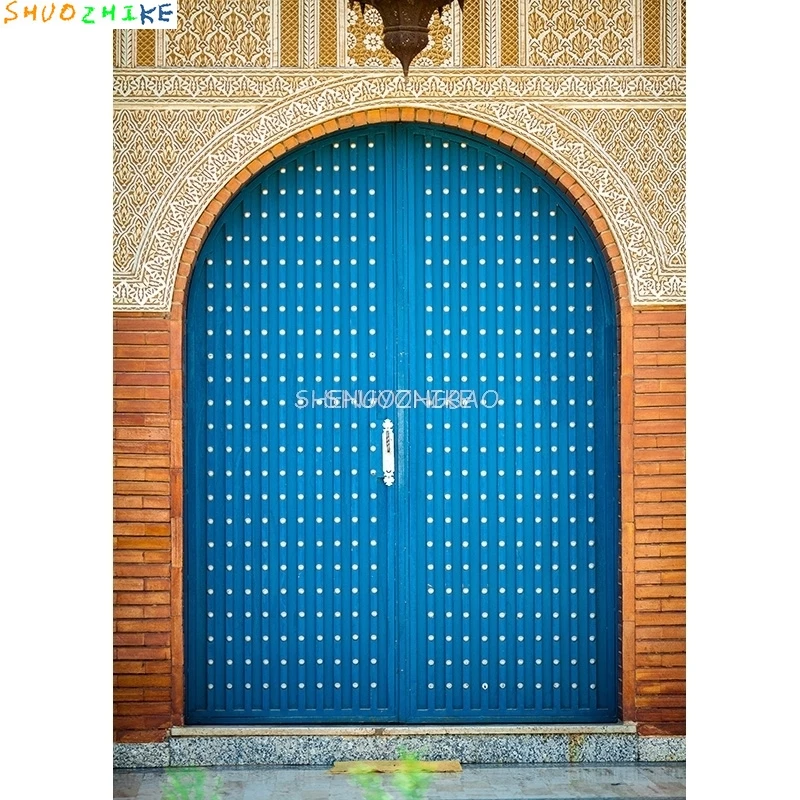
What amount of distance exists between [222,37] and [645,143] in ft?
5.80

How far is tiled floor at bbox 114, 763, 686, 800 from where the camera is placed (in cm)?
477

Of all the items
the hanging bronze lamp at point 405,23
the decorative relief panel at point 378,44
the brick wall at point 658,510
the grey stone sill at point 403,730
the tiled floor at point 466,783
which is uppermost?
the decorative relief panel at point 378,44

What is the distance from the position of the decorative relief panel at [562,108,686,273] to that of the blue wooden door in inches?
12.2

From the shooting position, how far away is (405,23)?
4137 mm

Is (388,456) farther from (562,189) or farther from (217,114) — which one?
(217,114)

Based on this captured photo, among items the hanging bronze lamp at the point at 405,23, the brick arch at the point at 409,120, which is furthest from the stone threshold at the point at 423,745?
the hanging bronze lamp at the point at 405,23

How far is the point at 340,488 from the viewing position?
5.27 m

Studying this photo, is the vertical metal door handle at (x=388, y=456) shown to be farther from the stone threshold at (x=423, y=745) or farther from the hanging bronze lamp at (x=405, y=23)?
the hanging bronze lamp at (x=405, y=23)

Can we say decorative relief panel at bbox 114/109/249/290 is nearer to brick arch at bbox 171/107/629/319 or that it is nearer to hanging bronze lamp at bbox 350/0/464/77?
brick arch at bbox 171/107/629/319

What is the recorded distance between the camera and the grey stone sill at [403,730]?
5148 millimetres

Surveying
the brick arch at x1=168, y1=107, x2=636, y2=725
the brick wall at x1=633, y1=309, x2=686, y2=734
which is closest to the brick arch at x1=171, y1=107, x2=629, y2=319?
the brick arch at x1=168, y1=107, x2=636, y2=725

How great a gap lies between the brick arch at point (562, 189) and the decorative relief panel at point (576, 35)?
0.37 metres
